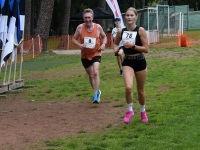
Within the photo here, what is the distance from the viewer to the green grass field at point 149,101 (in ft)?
21.9

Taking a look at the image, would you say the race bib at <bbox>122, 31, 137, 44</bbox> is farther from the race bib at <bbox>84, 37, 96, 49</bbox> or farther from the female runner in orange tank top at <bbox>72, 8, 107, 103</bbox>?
the race bib at <bbox>84, 37, 96, 49</bbox>

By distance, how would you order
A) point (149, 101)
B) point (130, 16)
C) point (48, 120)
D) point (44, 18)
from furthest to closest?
point (44, 18)
point (149, 101)
point (48, 120)
point (130, 16)

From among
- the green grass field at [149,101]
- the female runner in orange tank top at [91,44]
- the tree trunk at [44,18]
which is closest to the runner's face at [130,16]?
the green grass field at [149,101]

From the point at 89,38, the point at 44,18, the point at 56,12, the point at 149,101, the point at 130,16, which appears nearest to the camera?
the point at 130,16

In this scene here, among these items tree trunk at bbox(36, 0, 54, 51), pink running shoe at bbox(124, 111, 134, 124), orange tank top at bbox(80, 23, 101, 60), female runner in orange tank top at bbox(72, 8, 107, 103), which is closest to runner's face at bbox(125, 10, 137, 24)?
pink running shoe at bbox(124, 111, 134, 124)

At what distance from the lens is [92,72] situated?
35.1 feet

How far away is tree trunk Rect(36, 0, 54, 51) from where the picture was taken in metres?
32.2

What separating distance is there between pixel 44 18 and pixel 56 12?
3267 centimetres

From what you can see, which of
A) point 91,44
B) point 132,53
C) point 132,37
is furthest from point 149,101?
point 132,37

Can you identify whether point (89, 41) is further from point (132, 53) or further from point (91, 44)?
point (132, 53)

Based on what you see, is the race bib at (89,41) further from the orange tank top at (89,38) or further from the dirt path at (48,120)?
the dirt path at (48,120)

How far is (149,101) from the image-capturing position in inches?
402

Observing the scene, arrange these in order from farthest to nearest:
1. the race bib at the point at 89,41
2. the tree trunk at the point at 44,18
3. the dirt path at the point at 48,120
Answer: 1. the tree trunk at the point at 44,18
2. the race bib at the point at 89,41
3. the dirt path at the point at 48,120

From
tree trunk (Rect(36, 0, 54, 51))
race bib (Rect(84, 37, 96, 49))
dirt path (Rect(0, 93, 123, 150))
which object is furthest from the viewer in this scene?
tree trunk (Rect(36, 0, 54, 51))
